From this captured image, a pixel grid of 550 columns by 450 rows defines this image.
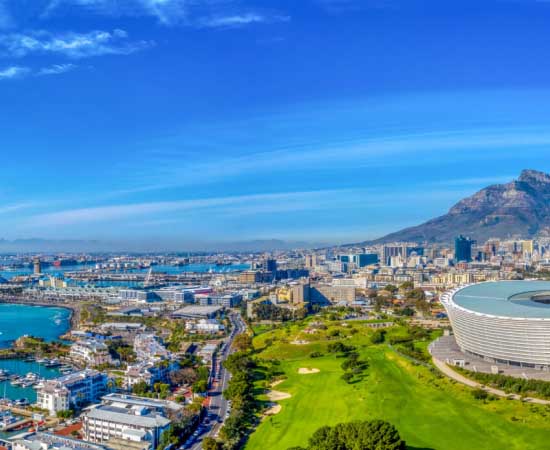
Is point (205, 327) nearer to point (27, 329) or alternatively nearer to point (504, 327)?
point (27, 329)

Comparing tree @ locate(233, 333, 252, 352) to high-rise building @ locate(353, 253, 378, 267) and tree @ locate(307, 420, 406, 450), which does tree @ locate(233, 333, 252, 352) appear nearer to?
tree @ locate(307, 420, 406, 450)

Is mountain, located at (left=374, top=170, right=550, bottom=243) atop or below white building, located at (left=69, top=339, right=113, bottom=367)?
atop

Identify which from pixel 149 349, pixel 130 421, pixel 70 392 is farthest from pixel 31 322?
pixel 130 421

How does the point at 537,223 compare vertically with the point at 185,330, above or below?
above

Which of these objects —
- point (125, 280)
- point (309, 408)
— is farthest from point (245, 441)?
point (125, 280)

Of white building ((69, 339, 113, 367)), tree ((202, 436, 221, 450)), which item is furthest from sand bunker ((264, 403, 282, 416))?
white building ((69, 339, 113, 367))

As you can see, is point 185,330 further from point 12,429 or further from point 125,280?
point 125,280
